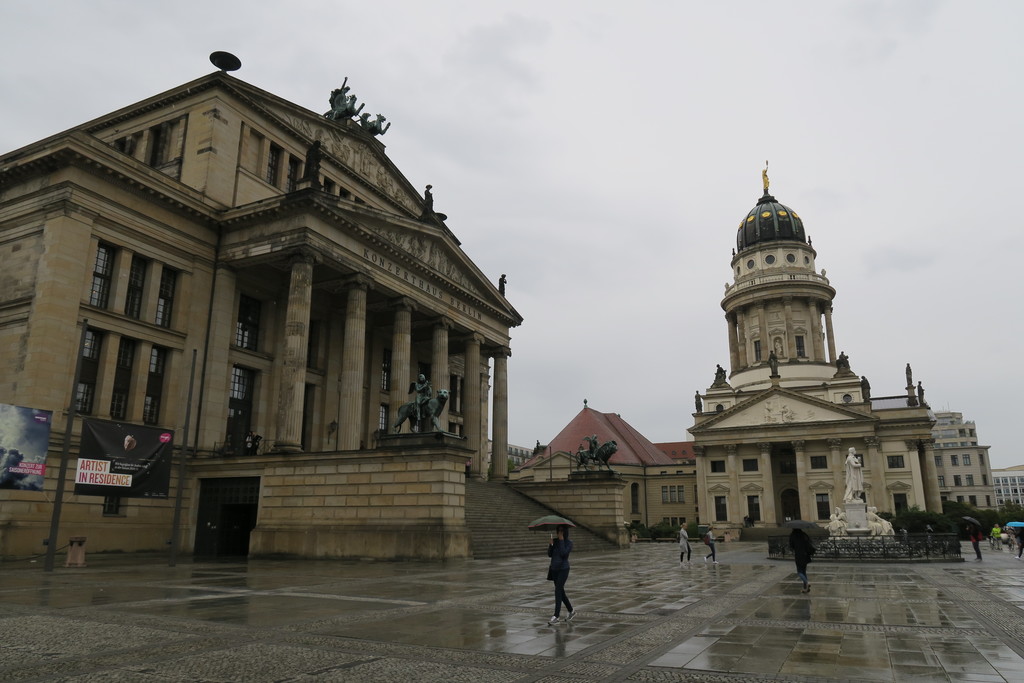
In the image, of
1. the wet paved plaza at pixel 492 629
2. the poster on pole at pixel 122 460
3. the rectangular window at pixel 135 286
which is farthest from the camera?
the rectangular window at pixel 135 286

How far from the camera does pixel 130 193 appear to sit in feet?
102

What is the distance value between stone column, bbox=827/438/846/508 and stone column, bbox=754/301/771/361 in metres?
16.8

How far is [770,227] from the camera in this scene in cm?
9762

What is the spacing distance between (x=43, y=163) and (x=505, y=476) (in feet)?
98.5

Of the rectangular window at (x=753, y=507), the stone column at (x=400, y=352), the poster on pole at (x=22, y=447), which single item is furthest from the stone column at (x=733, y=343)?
the poster on pole at (x=22, y=447)

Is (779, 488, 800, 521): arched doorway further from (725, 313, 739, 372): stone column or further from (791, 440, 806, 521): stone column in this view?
(725, 313, 739, 372): stone column

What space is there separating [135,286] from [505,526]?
67.4ft

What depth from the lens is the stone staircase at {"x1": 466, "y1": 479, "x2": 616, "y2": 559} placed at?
30.5 meters

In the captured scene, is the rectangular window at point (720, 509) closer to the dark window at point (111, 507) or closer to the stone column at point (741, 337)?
the stone column at point (741, 337)

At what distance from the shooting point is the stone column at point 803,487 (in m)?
79.2

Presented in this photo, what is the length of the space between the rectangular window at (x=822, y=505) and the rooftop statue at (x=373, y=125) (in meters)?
62.6

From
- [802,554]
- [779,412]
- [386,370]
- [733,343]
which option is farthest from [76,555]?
[733,343]

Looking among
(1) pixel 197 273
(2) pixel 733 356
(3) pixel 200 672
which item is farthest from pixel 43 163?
(2) pixel 733 356

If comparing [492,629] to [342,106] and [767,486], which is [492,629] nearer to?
[342,106]
